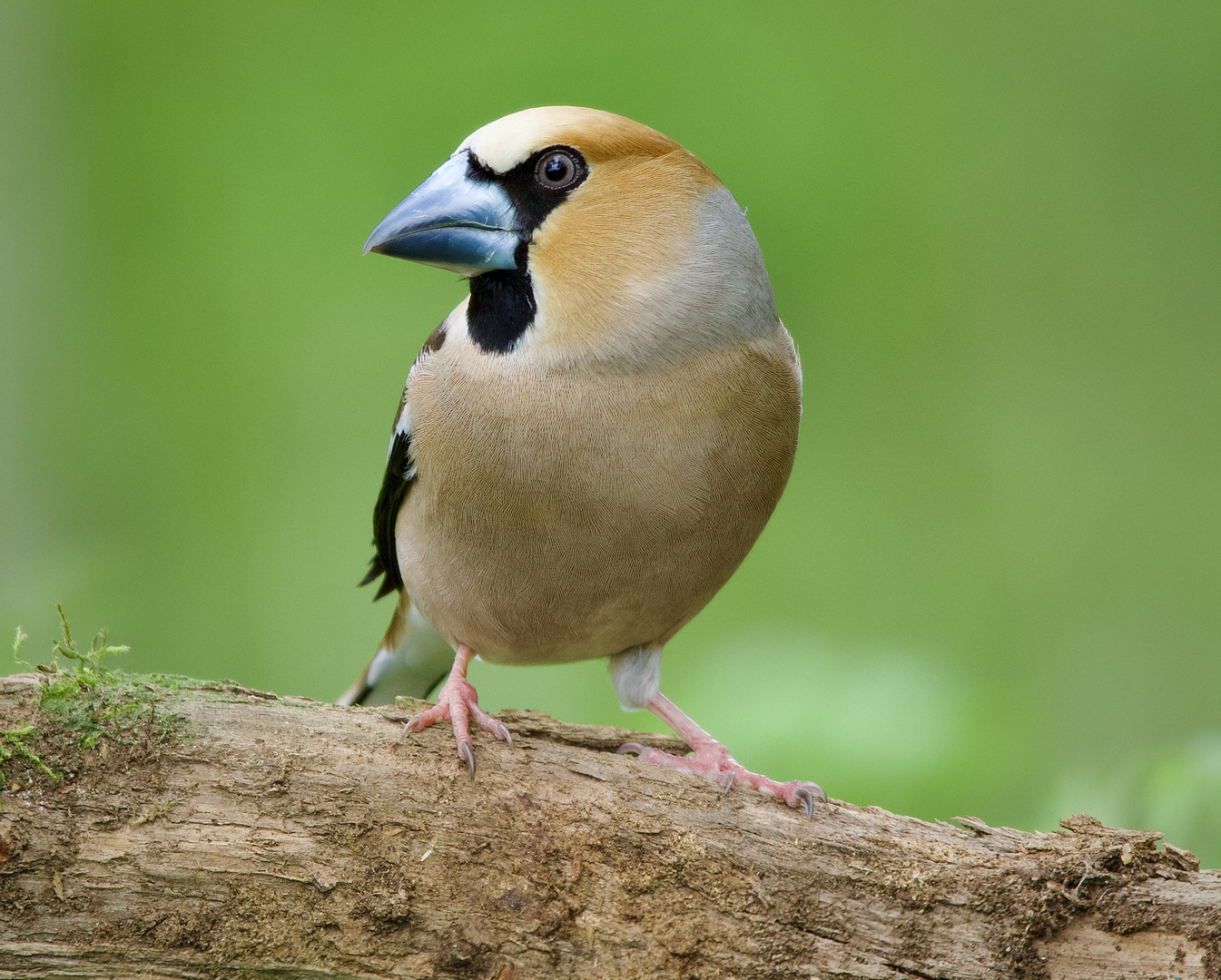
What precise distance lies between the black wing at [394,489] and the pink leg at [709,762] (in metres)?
1.02

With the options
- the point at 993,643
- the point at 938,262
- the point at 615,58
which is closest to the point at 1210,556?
the point at 993,643

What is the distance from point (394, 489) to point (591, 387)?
0.95 m

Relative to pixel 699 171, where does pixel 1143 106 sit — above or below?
above

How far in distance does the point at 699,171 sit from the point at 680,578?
3.93ft

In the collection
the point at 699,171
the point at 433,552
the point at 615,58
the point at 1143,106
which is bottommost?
the point at 433,552

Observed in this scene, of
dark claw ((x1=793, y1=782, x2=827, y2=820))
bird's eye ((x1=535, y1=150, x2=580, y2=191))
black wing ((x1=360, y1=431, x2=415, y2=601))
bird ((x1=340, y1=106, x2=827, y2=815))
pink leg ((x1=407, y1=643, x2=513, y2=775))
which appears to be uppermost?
bird's eye ((x1=535, y1=150, x2=580, y2=191))

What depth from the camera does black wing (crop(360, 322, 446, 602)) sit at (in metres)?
3.67

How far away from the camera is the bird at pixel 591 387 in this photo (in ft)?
10.5

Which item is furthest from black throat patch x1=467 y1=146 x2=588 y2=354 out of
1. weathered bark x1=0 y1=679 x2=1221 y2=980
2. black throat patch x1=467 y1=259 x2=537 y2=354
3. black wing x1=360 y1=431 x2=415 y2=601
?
weathered bark x1=0 y1=679 x2=1221 y2=980

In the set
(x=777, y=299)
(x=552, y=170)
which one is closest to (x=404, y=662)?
(x=552, y=170)

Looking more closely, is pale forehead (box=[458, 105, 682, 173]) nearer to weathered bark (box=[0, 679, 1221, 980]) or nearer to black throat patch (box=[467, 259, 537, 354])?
black throat patch (box=[467, 259, 537, 354])

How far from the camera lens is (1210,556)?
761 cm

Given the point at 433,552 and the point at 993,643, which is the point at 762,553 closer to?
the point at 993,643

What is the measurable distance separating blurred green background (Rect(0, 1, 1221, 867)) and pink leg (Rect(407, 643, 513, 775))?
310 cm
